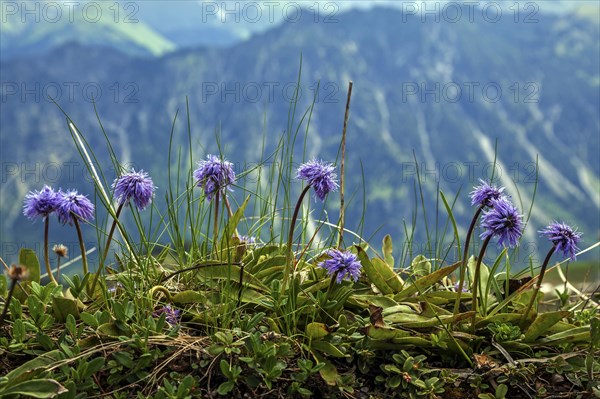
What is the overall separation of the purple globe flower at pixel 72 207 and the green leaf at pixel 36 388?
0.78 meters

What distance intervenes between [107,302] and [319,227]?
1.18 meters

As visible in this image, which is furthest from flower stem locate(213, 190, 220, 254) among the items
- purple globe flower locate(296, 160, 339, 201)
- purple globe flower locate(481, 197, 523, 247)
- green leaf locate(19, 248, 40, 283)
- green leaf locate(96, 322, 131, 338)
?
purple globe flower locate(481, 197, 523, 247)

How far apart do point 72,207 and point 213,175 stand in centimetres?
72

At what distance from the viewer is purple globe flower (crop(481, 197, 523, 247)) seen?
2.92 metres

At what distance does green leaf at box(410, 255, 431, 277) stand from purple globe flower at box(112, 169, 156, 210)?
61.0 inches

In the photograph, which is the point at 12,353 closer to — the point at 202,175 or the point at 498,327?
the point at 202,175

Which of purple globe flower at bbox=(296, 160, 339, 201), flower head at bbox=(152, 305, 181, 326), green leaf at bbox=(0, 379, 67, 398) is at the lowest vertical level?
green leaf at bbox=(0, 379, 67, 398)

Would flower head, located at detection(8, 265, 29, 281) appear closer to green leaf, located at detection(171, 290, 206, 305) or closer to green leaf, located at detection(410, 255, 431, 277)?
green leaf, located at detection(171, 290, 206, 305)

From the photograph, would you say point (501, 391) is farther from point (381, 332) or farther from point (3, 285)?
point (3, 285)

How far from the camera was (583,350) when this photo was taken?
3.32 metres

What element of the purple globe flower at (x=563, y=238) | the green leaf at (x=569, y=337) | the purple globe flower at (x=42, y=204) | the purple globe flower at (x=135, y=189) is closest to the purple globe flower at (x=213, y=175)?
the purple globe flower at (x=135, y=189)

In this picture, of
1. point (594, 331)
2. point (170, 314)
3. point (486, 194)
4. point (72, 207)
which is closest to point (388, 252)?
point (486, 194)

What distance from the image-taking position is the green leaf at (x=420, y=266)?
389 centimetres

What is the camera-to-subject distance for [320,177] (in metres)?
3.19
